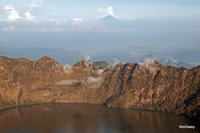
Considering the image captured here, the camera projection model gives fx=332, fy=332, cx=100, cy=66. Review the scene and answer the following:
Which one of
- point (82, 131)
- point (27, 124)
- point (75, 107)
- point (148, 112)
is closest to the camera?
point (82, 131)

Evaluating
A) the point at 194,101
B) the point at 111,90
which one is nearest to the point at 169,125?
the point at 194,101

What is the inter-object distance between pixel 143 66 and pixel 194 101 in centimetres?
4567

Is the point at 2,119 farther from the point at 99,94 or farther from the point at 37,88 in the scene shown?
the point at 99,94

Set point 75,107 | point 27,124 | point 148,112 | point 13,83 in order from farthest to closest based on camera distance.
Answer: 1. point 13,83
2. point 75,107
3. point 148,112
4. point 27,124

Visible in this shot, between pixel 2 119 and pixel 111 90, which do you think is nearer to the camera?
pixel 2 119

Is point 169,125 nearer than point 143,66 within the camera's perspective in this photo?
Yes

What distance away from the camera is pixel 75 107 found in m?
183

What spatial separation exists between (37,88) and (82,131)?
6952 centimetres

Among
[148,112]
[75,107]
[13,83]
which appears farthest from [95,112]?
[13,83]

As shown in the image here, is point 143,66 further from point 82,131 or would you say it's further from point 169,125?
point 82,131

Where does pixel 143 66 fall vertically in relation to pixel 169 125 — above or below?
above

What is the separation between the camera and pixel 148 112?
16925 cm

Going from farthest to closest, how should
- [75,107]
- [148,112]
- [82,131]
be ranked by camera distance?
[75,107] < [148,112] < [82,131]

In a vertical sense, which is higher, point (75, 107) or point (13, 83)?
point (13, 83)
